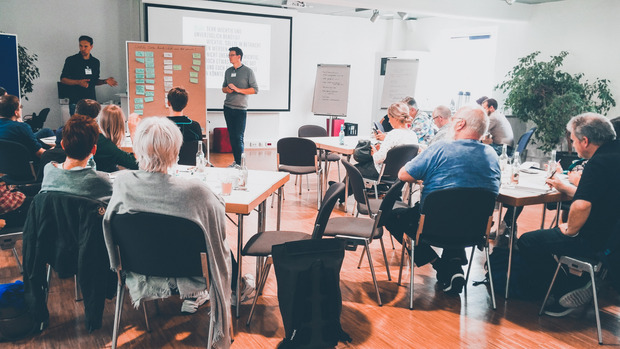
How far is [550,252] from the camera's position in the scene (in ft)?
9.84

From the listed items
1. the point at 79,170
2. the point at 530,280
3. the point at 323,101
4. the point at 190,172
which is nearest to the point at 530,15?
the point at 323,101

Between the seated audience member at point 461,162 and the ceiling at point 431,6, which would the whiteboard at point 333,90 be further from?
the seated audience member at point 461,162

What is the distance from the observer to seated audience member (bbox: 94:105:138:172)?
10.7 ft

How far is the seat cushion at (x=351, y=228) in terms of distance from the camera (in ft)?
10.3

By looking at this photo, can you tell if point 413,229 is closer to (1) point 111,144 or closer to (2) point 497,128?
(1) point 111,144

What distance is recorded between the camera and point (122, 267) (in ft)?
7.47

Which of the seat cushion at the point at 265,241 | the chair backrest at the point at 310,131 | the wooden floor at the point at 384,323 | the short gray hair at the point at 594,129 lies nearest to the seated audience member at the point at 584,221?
the short gray hair at the point at 594,129

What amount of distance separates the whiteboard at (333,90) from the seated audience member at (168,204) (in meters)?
7.32

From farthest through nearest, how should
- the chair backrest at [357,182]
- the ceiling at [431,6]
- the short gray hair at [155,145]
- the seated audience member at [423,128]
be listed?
the ceiling at [431,6]
the seated audience member at [423,128]
the chair backrest at [357,182]
the short gray hair at [155,145]

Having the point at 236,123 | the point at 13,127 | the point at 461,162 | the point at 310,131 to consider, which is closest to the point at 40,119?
the point at 236,123

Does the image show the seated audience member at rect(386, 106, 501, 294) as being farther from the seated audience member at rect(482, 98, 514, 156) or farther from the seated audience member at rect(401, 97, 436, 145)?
the seated audience member at rect(482, 98, 514, 156)

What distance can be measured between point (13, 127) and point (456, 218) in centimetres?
355

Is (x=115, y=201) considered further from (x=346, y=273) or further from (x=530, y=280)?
(x=530, y=280)

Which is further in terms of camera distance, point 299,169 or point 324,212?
point 299,169
